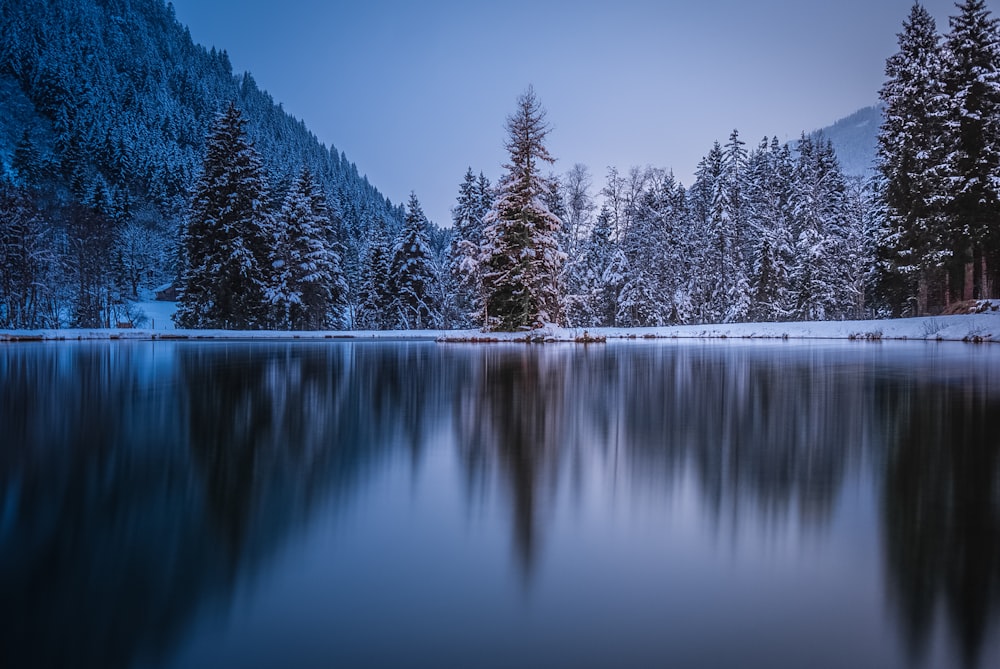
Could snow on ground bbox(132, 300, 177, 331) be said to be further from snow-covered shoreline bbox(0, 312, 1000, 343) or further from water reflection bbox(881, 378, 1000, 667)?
water reflection bbox(881, 378, 1000, 667)

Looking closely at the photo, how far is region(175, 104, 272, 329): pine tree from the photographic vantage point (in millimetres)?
45469

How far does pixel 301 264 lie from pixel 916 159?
42378 mm

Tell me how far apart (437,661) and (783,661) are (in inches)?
50.3

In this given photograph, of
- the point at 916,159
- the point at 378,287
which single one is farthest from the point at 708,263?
the point at 378,287

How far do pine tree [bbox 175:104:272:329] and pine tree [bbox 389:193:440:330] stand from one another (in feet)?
35.4

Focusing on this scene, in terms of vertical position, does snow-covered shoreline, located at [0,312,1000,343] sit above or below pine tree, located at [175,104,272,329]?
below

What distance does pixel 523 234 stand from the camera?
32406 millimetres

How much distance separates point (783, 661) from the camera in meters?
2.27

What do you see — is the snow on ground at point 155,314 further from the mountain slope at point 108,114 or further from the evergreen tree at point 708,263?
the evergreen tree at point 708,263

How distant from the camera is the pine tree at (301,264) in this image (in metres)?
49.0

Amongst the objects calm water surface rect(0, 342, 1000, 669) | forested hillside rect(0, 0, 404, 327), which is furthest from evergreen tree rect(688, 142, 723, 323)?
calm water surface rect(0, 342, 1000, 669)

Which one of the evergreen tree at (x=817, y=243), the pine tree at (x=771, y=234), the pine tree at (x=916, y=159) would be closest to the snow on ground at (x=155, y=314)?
the pine tree at (x=771, y=234)

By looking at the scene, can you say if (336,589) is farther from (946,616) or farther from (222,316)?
(222,316)

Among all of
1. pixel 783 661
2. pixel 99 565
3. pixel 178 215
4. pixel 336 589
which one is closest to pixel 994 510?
pixel 783 661
